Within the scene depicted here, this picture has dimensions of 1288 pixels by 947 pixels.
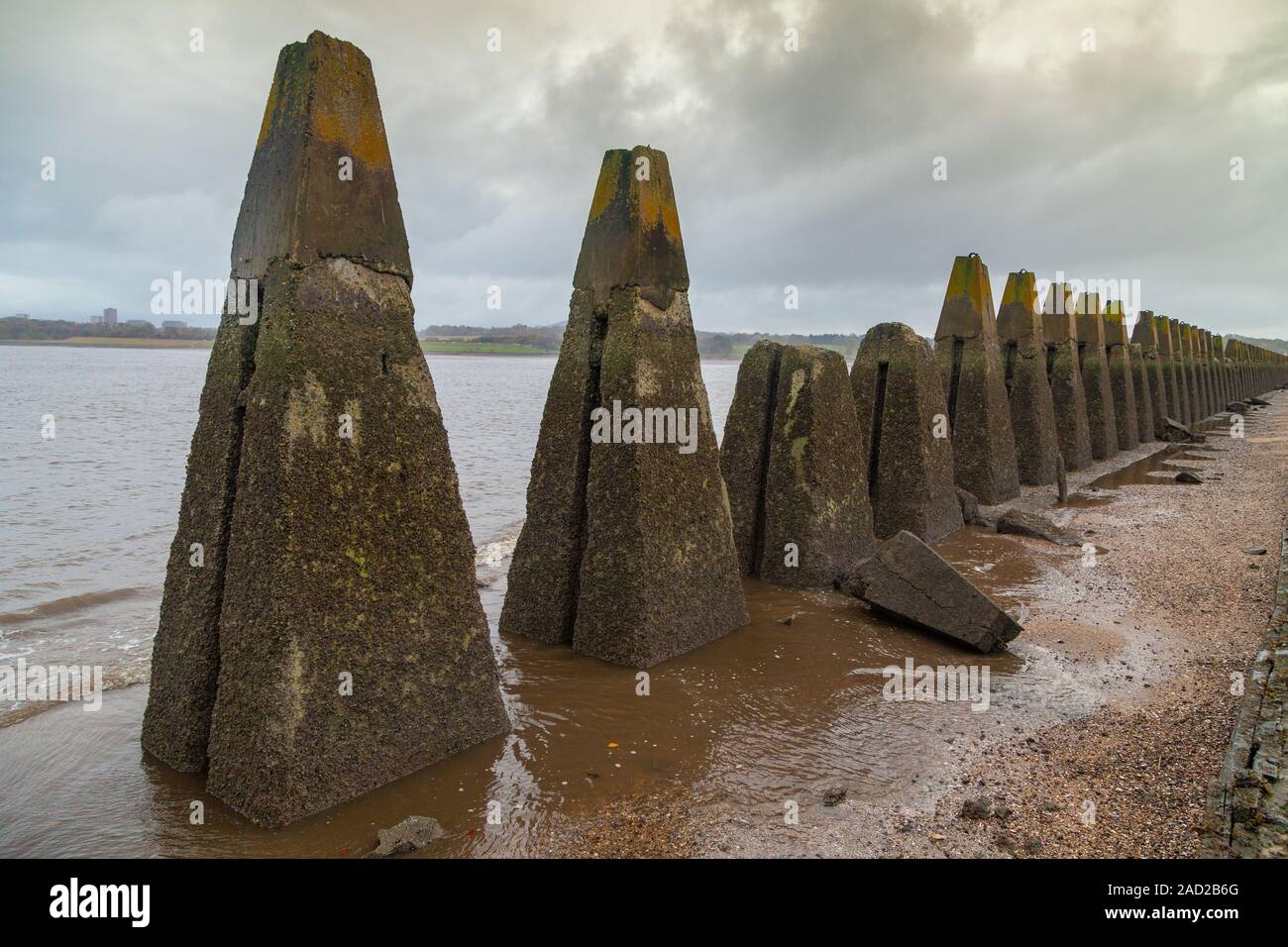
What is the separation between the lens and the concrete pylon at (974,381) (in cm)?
1348

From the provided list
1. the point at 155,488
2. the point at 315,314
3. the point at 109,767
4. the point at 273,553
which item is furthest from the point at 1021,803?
the point at 155,488

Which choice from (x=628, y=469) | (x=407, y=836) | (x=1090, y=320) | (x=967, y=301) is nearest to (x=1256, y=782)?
(x=407, y=836)

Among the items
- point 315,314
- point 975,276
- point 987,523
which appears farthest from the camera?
point 975,276

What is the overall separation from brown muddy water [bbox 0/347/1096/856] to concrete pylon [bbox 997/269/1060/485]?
22.7 feet

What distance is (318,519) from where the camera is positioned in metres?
4.04

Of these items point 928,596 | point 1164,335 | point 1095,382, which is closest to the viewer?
point 928,596

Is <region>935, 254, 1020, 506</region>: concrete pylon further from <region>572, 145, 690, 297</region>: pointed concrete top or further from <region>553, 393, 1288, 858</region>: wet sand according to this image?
<region>572, 145, 690, 297</region>: pointed concrete top

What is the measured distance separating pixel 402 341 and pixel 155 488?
38.7 ft

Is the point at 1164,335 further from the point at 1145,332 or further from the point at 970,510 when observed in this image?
Answer: the point at 970,510

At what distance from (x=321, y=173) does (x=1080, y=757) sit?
5307mm

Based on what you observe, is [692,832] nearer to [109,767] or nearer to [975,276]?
[109,767]

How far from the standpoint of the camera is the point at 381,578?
14.1 feet

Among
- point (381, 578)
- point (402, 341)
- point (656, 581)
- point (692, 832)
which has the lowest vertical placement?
point (692, 832)

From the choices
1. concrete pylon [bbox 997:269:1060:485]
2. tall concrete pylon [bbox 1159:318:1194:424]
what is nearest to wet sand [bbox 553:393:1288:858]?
concrete pylon [bbox 997:269:1060:485]
